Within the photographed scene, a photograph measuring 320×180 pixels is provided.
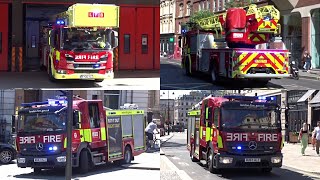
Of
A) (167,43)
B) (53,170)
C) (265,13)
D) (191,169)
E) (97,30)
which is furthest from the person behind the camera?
(167,43)

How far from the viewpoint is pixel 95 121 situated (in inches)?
433

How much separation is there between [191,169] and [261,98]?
5.84 feet

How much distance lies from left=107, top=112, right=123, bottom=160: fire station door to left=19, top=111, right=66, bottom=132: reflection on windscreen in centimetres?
134

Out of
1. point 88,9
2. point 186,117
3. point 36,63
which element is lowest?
point 186,117

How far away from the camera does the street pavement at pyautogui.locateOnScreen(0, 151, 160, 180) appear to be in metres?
10.1

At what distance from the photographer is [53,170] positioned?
10297mm

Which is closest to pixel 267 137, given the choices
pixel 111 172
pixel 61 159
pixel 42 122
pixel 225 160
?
pixel 225 160

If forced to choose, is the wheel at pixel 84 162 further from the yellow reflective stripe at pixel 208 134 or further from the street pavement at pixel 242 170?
the yellow reflective stripe at pixel 208 134

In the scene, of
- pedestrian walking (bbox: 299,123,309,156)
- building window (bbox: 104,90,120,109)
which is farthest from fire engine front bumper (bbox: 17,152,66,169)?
pedestrian walking (bbox: 299,123,309,156)

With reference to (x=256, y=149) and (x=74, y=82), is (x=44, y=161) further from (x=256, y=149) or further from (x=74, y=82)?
(x=256, y=149)

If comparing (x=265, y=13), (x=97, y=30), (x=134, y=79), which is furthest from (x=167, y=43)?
(x=265, y=13)

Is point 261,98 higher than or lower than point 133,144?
higher

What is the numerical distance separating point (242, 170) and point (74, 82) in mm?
7537

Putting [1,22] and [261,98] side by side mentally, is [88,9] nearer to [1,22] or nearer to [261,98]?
[261,98]
